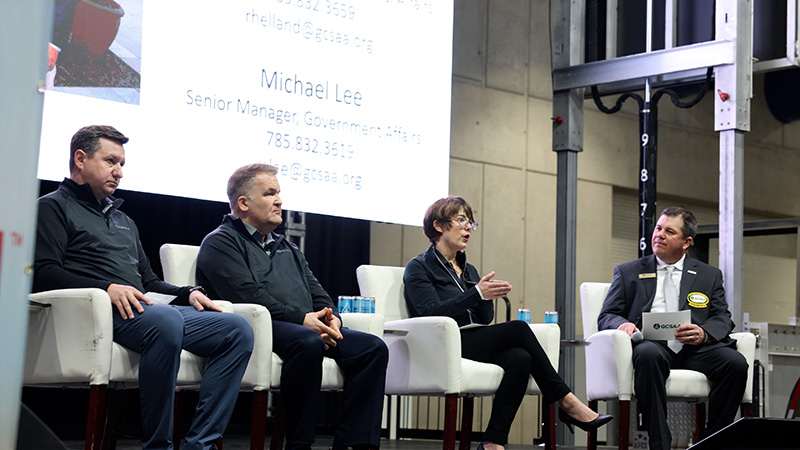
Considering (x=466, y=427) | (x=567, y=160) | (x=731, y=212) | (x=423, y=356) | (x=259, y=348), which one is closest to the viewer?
(x=259, y=348)

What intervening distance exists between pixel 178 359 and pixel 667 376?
2175 mm

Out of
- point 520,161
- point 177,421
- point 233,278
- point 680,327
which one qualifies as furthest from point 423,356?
point 520,161

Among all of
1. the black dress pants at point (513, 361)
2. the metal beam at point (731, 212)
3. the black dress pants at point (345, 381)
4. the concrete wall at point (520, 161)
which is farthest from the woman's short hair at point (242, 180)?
the concrete wall at point (520, 161)

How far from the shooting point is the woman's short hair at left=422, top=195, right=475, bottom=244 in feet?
12.6

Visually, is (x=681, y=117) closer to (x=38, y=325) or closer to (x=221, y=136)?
(x=221, y=136)

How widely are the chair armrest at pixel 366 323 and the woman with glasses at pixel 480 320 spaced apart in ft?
1.24

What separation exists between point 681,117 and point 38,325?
7193 millimetres

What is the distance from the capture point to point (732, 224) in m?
5.09

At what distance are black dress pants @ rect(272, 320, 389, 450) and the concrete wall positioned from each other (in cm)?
340

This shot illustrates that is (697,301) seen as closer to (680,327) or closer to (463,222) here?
(680,327)

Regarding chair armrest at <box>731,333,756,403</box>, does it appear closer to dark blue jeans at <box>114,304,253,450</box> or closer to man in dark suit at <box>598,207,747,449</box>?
man in dark suit at <box>598,207,747,449</box>

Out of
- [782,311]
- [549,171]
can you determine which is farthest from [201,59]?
[782,311]

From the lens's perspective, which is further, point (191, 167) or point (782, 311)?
point (782, 311)

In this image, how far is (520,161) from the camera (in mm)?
7543
